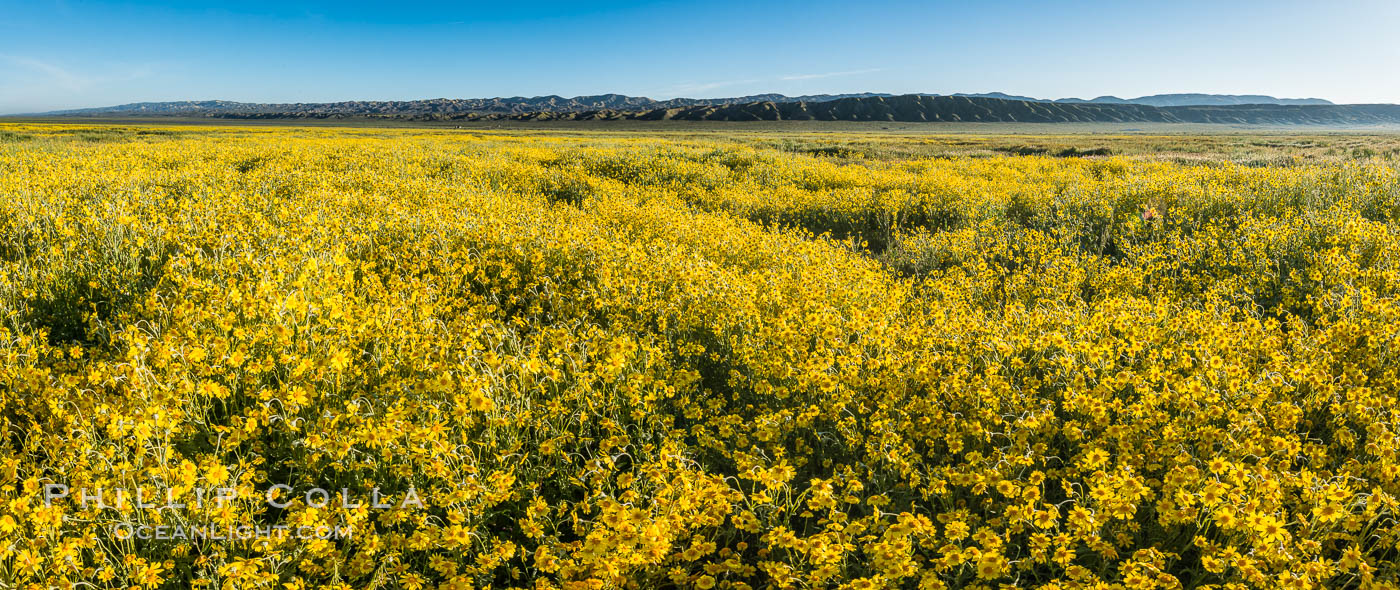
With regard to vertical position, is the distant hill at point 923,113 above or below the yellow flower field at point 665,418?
above

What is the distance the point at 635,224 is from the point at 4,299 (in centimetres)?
566

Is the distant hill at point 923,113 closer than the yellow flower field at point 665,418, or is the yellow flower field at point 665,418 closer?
the yellow flower field at point 665,418

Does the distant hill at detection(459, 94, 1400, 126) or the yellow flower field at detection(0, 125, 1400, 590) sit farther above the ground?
the distant hill at detection(459, 94, 1400, 126)

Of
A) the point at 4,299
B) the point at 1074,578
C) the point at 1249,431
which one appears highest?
the point at 4,299

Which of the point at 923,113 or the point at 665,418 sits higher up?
the point at 923,113

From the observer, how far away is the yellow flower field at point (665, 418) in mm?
2201

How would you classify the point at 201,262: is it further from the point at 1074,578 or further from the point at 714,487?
the point at 1074,578

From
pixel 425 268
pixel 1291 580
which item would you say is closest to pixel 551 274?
pixel 425 268

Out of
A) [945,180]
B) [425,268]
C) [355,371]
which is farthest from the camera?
[945,180]

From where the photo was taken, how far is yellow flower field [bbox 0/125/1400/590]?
7.22ft

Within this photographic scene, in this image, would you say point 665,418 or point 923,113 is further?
point 923,113

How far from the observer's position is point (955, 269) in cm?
641

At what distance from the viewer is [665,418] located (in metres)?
3.19

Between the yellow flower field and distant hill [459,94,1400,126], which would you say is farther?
distant hill [459,94,1400,126]
